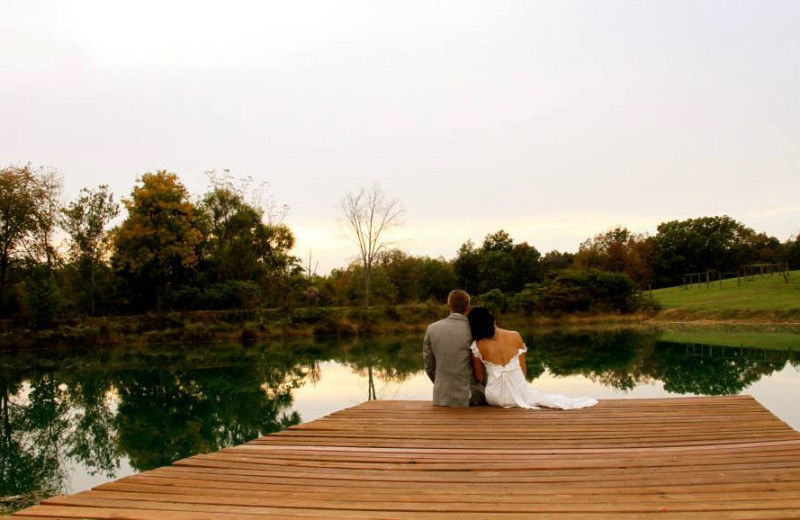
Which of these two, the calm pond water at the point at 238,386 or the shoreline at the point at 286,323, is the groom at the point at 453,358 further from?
the shoreline at the point at 286,323

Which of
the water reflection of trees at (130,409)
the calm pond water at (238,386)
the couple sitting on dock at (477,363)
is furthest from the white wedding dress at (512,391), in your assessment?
the water reflection of trees at (130,409)

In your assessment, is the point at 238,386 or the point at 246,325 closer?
the point at 238,386

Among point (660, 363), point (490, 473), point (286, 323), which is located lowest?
point (660, 363)

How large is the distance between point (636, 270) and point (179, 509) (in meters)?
56.2

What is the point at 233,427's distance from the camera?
11.6m

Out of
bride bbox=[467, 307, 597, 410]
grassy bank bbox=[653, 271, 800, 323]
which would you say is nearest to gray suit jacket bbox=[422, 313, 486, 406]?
bride bbox=[467, 307, 597, 410]

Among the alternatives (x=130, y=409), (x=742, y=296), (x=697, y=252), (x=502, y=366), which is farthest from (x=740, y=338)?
(x=697, y=252)

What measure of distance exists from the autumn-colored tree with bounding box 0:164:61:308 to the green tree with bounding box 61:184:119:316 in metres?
1.07

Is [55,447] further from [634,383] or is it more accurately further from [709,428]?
[634,383]

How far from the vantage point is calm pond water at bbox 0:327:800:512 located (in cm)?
1012

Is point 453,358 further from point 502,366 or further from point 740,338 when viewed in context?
point 740,338

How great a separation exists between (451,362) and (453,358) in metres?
0.08

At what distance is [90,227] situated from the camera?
35875mm

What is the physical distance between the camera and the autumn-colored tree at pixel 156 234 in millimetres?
34719
